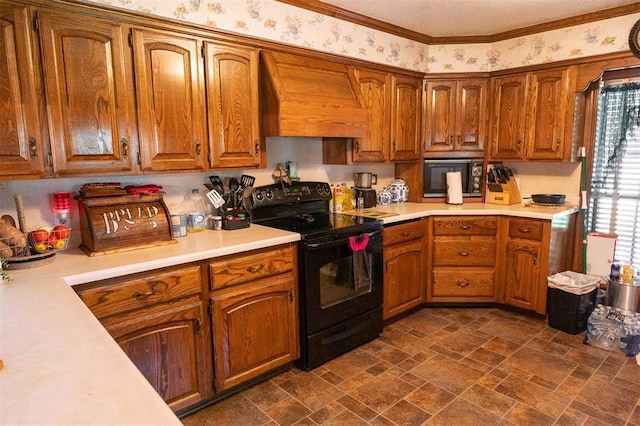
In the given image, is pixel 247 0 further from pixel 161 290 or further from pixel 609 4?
pixel 609 4

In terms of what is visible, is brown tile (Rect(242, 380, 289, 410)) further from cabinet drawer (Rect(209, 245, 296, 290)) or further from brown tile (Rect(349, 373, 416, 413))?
cabinet drawer (Rect(209, 245, 296, 290))

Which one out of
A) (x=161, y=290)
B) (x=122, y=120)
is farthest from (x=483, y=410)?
(x=122, y=120)

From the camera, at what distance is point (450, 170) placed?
381cm

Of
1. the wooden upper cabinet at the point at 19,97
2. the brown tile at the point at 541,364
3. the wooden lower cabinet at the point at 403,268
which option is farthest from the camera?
the wooden lower cabinet at the point at 403,268

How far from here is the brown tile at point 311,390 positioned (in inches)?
89.4

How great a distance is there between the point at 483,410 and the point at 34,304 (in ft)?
7.01

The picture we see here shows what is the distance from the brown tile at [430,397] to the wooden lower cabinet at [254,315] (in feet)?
2.46

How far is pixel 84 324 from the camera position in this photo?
1.21 m

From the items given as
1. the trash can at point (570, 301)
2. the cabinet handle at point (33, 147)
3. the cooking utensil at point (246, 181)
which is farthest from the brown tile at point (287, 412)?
the trash can at point (570, 301)

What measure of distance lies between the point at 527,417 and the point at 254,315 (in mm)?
1538

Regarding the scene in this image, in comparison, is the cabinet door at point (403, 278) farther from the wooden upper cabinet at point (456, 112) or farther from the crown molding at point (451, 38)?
the crown molding at point (451, 38)

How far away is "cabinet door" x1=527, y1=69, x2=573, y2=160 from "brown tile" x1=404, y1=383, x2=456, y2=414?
2.21 m

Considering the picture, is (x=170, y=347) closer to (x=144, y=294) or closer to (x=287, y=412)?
(x=144, y=294)

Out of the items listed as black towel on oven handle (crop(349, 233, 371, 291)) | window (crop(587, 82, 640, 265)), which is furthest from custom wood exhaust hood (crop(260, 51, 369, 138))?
window (crop(587, 82, 640, 265))
